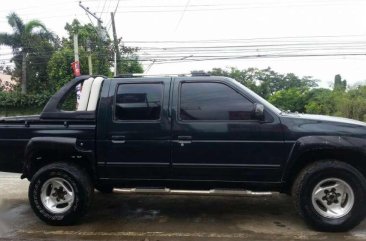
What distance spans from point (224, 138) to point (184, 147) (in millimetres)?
499

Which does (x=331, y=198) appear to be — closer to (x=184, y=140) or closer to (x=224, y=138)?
(x=224, y=138)

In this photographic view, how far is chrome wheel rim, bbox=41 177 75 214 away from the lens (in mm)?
5824

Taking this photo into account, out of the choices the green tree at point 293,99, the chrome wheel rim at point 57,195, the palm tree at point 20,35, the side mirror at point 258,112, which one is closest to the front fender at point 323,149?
the side mirror at point 258,112

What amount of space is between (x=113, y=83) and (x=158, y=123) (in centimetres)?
84

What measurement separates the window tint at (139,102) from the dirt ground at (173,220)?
1380 mm

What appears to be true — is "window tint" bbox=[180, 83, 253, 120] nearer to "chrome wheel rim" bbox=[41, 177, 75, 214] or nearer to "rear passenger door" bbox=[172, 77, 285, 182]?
"rear passenger door" bbox=[172, 77, 285, 182]

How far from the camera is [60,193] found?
5934 millimetres

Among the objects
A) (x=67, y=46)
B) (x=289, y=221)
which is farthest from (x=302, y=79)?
(x=289, y=221)

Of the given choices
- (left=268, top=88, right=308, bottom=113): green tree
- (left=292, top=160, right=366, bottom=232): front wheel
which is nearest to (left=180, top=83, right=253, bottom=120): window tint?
(left=292, top=160, right=366, bottom=232): front wheel

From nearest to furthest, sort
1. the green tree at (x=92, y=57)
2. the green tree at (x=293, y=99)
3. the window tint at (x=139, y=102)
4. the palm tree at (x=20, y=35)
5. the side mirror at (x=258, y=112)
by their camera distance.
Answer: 1. the side mirror at (x=258, y=112)
2. the window tint at (x=139, y=102)
3. the green tree at (x=92, y=57)
4. the palm tree at (x=20, y=35)
5. the green tree at (x=293, y=99)

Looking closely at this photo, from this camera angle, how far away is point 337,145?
17.5 feet

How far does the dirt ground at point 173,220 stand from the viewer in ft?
17.6

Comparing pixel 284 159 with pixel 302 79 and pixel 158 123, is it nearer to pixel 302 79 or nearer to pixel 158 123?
pixel 158 123

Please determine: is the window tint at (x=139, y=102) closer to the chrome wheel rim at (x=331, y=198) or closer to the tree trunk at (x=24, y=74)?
the chrome wheel rim at (x=331, y=198)
